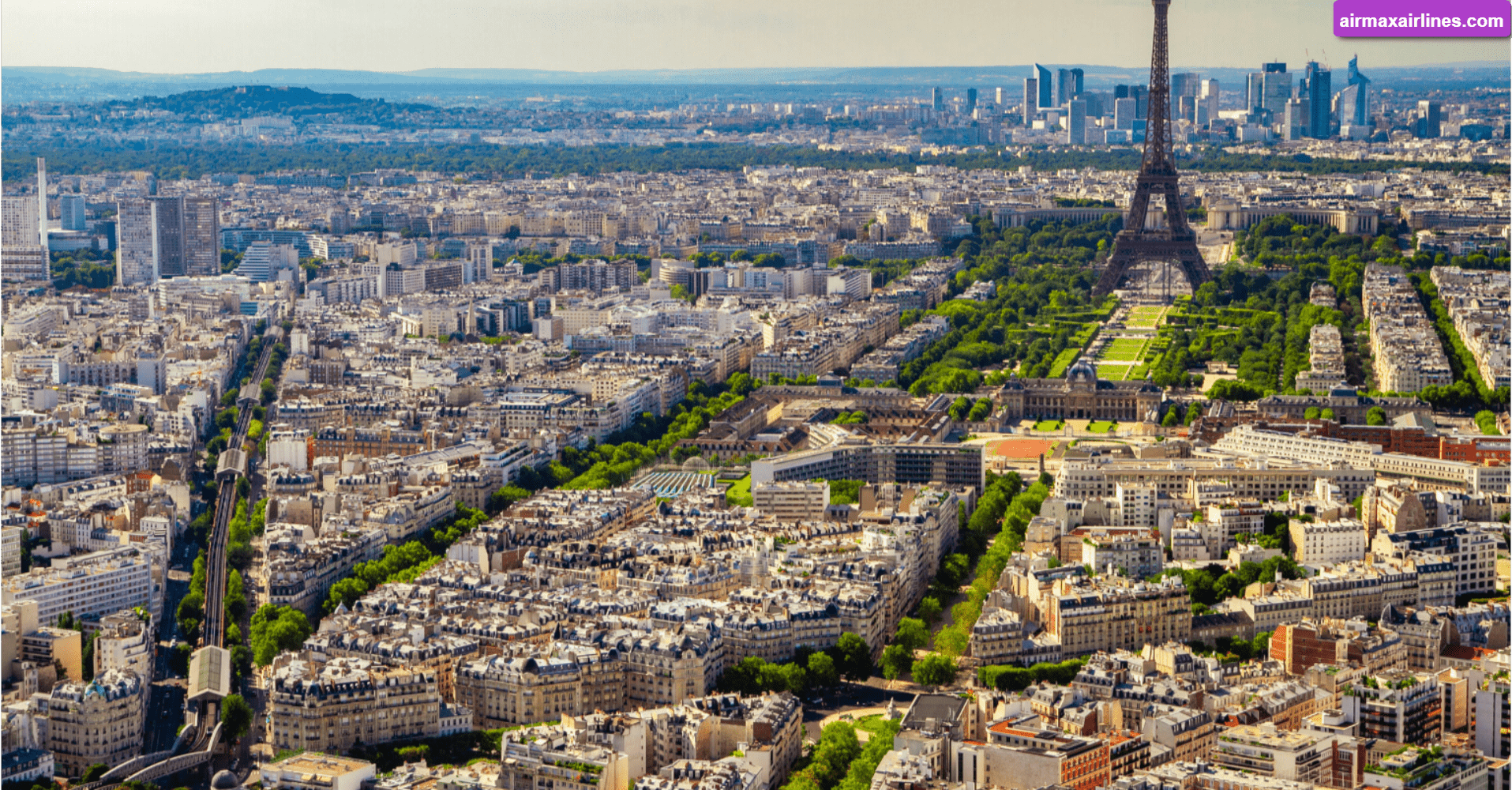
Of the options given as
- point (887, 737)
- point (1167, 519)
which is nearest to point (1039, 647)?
point (887, 737)

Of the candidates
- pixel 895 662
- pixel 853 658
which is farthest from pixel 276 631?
pixel 895 662

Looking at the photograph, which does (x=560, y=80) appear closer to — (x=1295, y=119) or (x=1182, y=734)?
(x=1295, y=119)

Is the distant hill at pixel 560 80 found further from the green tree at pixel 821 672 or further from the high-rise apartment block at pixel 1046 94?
the green tree at pixel 821 672

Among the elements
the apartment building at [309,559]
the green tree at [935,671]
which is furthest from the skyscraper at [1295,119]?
the green tree at [935,671]

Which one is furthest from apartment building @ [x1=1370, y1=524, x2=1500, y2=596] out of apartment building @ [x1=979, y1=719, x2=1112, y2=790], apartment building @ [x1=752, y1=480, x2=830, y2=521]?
apartment building @ [x1=979, y1=719, x2=1112, y2=790]

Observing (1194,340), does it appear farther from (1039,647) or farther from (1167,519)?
(1039,647)

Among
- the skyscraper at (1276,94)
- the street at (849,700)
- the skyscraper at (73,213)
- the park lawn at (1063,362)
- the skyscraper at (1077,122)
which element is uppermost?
the skyscraper at (1276,94)
